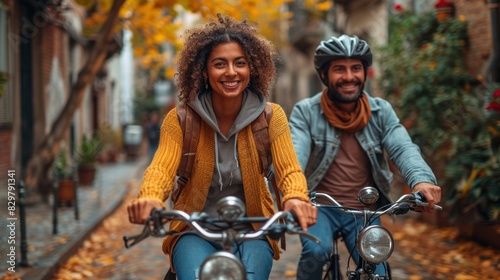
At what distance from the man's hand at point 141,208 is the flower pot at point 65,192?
8.47 meters

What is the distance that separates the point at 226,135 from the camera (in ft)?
10.3

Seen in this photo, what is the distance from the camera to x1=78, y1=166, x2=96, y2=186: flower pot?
14.3 meters

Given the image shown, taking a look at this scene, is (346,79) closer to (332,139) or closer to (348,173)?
(332,139)

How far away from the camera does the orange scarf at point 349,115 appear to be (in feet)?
13.1

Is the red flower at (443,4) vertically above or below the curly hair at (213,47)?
above

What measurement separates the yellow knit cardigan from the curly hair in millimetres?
157

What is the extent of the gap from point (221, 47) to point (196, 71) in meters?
0.19

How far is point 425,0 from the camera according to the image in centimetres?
1019

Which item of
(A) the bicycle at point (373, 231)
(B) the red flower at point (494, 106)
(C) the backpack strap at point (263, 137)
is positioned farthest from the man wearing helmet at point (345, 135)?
(B) the red flower at point (494, 106)

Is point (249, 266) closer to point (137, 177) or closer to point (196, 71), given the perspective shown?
point (196, 71)

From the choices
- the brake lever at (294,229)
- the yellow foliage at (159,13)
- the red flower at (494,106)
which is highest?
the yellow foliage at (159,13)

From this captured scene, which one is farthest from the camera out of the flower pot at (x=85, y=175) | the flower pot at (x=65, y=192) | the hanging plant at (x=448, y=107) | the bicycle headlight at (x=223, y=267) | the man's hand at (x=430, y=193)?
the flower pot at (x=85, y=175)

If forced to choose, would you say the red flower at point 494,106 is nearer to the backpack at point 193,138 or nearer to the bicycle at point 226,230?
the backpack at point 193,138

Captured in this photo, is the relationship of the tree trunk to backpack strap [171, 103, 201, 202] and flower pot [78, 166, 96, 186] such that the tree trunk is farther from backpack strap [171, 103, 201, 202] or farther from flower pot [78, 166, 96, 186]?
backpack strap [171, 103, 201, 202]
